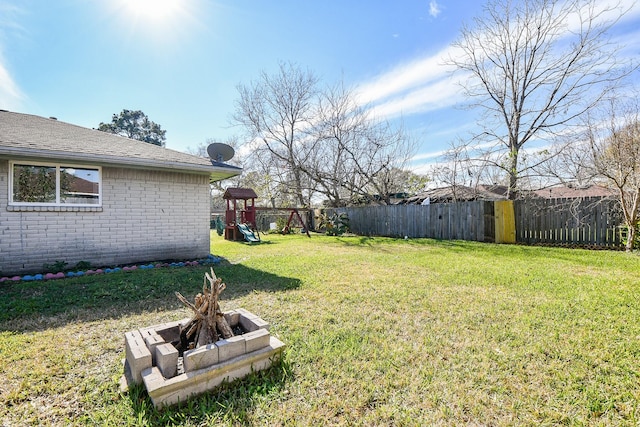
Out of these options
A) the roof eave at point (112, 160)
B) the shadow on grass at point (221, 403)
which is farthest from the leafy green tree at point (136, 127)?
the shadow on grass at point (221, 403)

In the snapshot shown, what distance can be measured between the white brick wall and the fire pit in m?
5.03

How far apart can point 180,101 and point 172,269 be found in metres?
9.96

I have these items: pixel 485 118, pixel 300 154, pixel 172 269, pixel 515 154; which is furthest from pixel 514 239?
pixel 300 154

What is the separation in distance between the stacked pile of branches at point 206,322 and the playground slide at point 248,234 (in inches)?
370

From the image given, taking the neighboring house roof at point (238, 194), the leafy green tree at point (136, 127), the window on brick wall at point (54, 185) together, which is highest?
the leafy green tree at point (136, 127)

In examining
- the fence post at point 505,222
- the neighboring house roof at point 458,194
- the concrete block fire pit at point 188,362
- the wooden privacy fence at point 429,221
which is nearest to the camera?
the concrete block fire pit at point 188,362

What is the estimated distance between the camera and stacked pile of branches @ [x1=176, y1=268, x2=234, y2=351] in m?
2.31

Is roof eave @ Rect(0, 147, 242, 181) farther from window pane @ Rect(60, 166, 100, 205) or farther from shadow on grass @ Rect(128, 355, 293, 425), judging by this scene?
shadow on grass @ Rect(128, 355, 293, 425)

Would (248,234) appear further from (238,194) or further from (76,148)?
(76,148)

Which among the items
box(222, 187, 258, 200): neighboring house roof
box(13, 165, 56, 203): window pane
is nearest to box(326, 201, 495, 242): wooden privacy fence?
box(222, 187, 258, 200): neighboring house roof

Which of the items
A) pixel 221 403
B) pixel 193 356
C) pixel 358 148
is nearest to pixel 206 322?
pixel 193 356

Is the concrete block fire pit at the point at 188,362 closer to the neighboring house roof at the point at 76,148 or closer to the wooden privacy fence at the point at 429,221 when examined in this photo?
the neighboring house roof at the point at 76,148

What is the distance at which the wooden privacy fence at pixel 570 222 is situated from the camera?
829cm

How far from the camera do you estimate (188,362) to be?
198 cm
